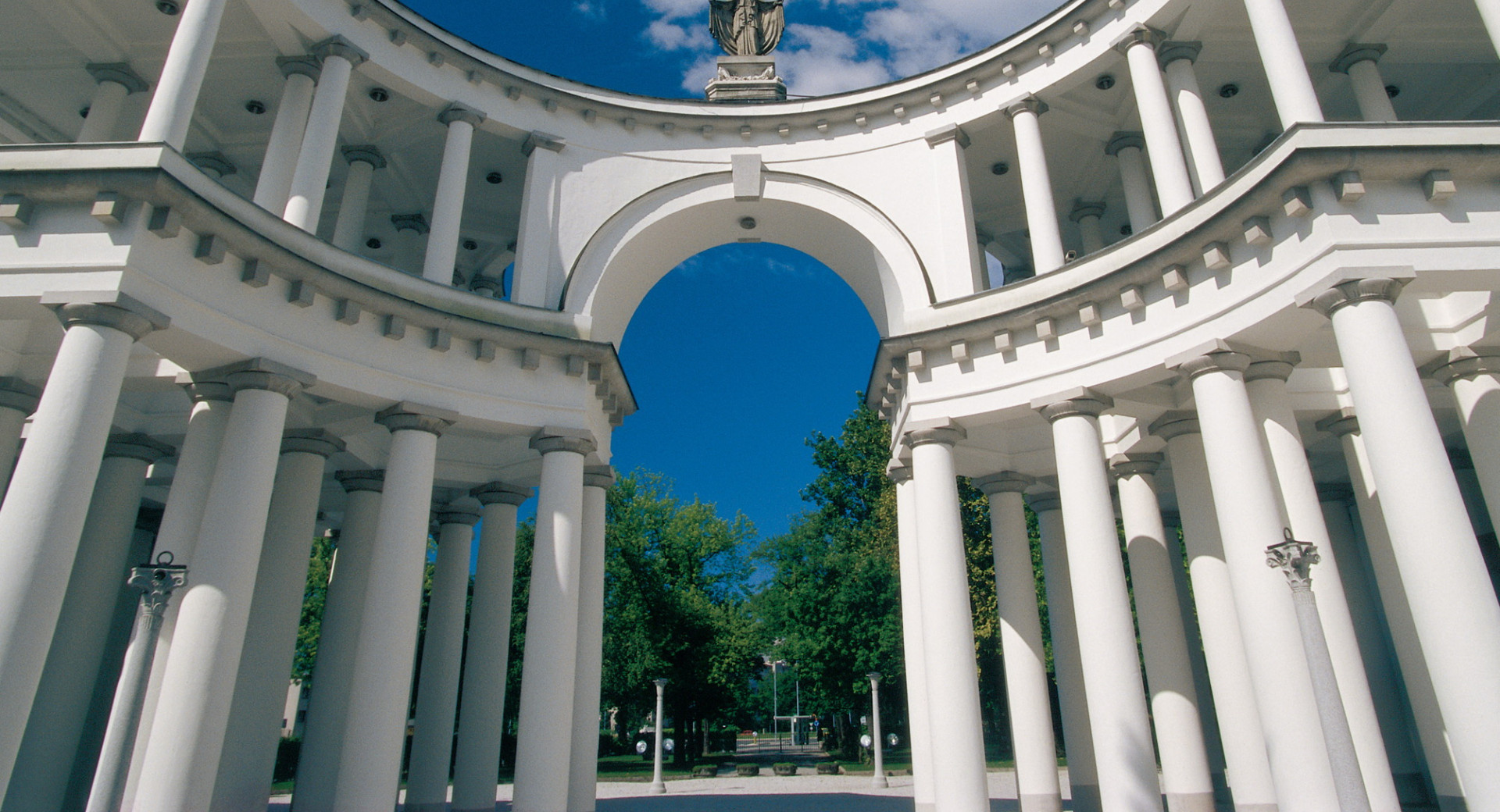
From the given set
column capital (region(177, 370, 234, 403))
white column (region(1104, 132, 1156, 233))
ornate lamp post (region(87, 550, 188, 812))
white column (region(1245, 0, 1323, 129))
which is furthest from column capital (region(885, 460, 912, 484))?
ornate lamp post (region(87, 550, 188, 812))

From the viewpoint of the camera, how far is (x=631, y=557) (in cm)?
5525

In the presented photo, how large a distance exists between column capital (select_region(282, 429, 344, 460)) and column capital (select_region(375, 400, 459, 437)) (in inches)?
87.2

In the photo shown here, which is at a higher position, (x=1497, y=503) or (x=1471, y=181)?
(x=1471, y=181)

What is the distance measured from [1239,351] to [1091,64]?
8.42 meters

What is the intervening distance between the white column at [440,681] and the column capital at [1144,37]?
20901mm

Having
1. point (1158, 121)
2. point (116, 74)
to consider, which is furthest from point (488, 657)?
point (1158, 121)

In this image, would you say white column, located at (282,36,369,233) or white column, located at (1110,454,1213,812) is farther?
white column, located at (282,36,369,233)

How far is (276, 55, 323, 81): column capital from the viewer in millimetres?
19484

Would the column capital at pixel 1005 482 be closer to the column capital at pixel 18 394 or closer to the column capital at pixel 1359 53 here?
the column capital at pixel 1359 53

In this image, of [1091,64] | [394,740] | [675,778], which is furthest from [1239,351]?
[675,778]

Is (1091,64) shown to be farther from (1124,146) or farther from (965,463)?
(965,463)

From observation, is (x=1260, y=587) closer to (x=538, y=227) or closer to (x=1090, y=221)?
(x=1090, y=221)

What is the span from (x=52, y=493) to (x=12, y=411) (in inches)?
249

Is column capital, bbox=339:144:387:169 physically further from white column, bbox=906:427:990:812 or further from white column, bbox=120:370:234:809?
white column, bbox=906:427:990:812
